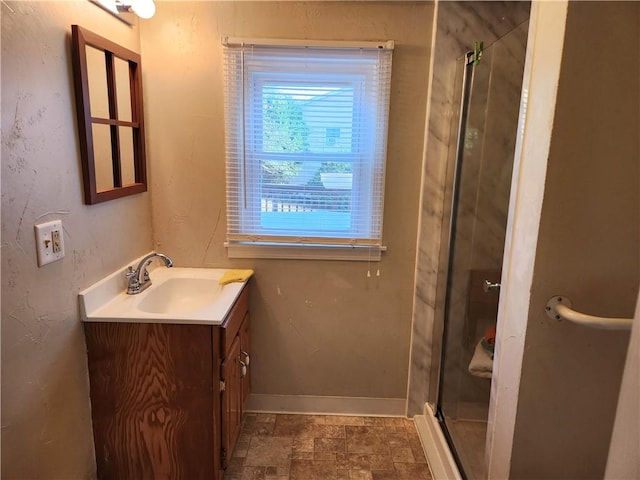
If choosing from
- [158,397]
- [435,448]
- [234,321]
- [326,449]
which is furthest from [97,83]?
[435,448]

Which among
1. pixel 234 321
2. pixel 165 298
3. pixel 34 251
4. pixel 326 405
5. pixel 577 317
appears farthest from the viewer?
pixel 326 405

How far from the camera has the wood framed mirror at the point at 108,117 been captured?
Answer: 1409 millimetres

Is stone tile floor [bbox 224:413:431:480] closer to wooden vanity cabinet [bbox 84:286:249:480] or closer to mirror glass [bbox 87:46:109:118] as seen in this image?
wooden vanity cabinet [bbox 84:286:249:480]

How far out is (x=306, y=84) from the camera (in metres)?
1.95

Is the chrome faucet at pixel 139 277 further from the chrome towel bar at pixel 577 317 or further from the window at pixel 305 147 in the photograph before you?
the chrome towel bar at pixel 577 317

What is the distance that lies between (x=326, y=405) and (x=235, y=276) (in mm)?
938

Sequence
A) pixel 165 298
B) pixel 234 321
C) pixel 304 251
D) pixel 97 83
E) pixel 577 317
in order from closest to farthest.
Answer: pixel 577 317, pixel 97 83, pixel 234 321, pixel 165 298, pixel 304 251

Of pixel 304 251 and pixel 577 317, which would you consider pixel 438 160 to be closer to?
pixel 304 251

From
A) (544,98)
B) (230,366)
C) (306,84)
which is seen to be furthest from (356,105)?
(230,366)

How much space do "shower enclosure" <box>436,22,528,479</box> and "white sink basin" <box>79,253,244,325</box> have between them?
1110 mm

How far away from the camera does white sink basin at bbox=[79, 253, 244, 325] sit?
1.49m

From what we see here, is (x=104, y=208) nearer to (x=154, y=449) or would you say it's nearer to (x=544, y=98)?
(x=154, y=449)

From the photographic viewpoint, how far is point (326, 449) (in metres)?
2.01

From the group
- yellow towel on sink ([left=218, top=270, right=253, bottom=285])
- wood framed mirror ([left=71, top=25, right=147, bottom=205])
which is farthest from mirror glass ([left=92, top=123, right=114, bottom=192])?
yellow towel on sink ([left=218, top=270, right=253, bottom=285])
